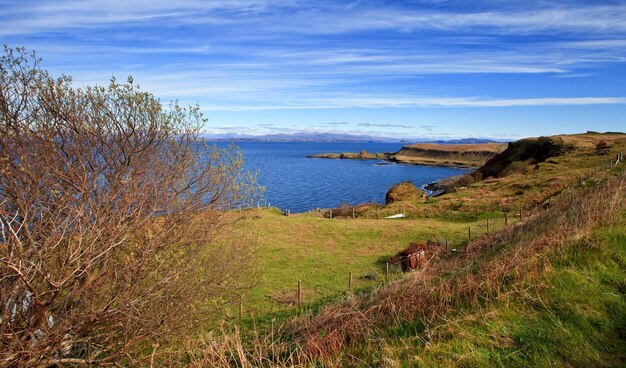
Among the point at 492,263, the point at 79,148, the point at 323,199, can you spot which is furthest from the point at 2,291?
the point at 323,199

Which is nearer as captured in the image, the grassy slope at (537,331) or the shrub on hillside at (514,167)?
the grassy slope at (537,331)

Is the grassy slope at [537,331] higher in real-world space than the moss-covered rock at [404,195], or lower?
higher

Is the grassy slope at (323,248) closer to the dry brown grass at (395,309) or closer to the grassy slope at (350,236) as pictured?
the grassy slope at (350,236)

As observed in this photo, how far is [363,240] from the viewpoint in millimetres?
37812

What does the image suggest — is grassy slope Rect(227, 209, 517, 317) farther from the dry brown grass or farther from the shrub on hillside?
the shrub on hillside

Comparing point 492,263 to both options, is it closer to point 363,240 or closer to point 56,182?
point 56,182

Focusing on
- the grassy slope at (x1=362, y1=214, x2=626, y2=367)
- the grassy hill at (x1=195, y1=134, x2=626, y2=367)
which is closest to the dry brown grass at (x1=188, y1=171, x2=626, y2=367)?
the grassy hill at (x1=195, y1=134, x2=626, y2=367)

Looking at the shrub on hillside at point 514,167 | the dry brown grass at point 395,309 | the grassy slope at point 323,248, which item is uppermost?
the dry brown grass at point 395,309

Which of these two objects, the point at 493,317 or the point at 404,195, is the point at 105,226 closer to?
the point at 493,317

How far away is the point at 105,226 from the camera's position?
11.1m

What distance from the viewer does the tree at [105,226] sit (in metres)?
9.17

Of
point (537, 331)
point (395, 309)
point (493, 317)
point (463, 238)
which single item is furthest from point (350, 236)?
point (537, 331)

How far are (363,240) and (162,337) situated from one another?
27.0 meters

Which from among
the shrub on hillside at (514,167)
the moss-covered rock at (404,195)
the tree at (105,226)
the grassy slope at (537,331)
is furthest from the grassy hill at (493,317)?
the shrub on hillside at (514,167)
